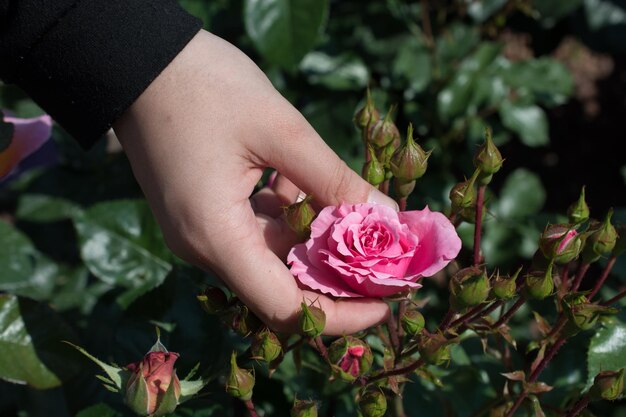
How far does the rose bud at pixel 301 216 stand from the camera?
3.24 ft

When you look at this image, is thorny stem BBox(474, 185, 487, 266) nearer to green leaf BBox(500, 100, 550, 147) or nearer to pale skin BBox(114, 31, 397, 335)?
pale skin BBox(114, 31, 397, 335)

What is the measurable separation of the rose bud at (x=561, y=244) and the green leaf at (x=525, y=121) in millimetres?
1118

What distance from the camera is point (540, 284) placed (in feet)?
3.04

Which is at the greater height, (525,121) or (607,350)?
(607,350)

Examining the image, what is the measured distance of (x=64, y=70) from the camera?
106cm

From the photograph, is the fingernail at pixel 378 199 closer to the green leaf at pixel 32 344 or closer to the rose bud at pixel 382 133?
the rose bud at pixel 382 133

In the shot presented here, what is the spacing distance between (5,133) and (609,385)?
934mm

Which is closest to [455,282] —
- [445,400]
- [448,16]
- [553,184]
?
[445,400]

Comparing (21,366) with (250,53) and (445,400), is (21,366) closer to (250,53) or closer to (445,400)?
(445,400)

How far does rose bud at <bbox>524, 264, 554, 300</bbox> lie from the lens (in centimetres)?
92


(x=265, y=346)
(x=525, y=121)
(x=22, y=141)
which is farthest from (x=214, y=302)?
(x=525, y=121)

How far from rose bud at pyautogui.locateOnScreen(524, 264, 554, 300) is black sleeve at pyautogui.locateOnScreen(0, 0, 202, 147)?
0.54 metres

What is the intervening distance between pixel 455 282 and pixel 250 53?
1204 millimetres

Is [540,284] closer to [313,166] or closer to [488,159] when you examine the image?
[488,159]
